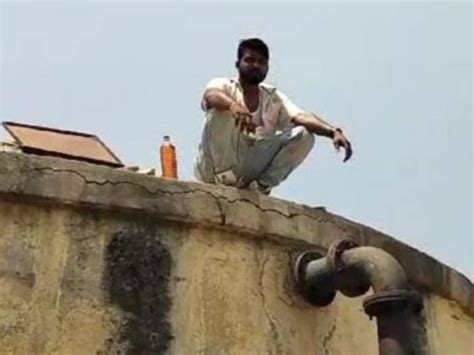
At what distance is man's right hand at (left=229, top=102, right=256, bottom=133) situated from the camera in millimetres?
6600

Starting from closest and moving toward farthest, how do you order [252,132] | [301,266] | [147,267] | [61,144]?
1. [147,267]
2. [301,266]
3. [252,132]
4. [61,144]

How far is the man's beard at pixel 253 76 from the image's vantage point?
6926mm

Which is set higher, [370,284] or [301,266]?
[301,266]

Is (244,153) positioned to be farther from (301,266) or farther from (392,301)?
(392,301)

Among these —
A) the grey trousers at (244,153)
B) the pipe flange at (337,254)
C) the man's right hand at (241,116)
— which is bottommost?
the pipe flange at (337,254)

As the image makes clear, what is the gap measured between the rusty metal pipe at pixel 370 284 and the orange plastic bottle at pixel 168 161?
151 cm

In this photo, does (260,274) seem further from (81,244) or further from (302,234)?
(81,244)

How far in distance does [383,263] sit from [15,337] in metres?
1.96

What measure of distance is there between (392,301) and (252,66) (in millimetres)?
1825

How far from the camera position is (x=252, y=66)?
6922 millimetres

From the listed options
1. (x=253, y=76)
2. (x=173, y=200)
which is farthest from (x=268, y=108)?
(x=173, y=200)

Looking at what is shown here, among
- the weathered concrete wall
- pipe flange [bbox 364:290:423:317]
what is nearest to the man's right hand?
the weathered concrete wall

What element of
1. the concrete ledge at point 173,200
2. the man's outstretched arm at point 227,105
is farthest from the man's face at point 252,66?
the concrete ledge at point 173,200

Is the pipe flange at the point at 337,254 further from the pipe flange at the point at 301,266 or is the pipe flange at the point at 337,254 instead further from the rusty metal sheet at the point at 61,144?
the rusty metal sheet at the point at 61,144
